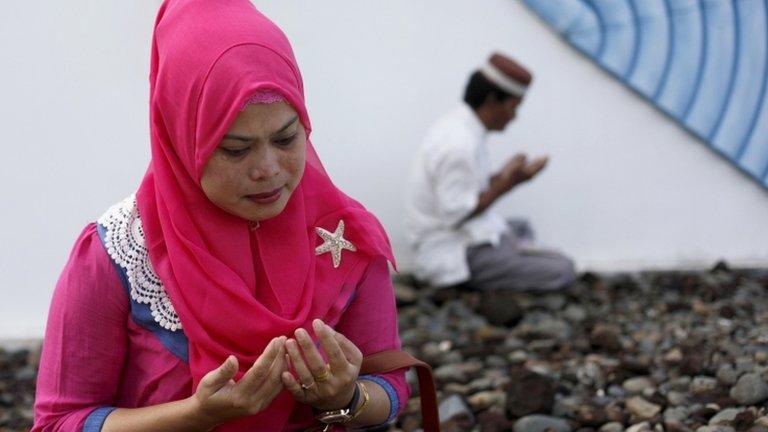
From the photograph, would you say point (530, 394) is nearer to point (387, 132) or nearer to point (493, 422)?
point (493, 422)

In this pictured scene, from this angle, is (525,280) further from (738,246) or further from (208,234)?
(208,234)

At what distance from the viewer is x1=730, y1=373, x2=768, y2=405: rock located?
386cm

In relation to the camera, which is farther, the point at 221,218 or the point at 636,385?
the point at 636,385

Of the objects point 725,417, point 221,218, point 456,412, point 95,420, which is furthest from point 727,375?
point 95,420

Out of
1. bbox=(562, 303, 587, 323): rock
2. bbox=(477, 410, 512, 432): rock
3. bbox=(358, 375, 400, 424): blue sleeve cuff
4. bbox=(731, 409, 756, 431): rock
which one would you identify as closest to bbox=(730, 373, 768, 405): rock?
bbox=(731, 409, 756, 431): rock

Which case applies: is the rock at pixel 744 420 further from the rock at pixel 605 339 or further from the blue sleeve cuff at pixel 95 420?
the blue sleeve cuff at pixel 95 420

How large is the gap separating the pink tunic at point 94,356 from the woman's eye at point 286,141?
391 mm

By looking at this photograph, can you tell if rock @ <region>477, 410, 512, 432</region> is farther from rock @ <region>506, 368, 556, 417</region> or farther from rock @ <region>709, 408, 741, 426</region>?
rock @ <region>709, 408, 741, 426</region>

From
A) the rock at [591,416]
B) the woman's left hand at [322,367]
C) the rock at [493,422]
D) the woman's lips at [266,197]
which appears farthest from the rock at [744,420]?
the woman's lips at [266,197]

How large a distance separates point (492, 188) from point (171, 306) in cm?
379

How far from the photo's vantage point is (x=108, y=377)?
2.25 meters

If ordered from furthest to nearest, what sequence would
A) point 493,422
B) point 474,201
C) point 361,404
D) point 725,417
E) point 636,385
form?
point 474,201
point 636,385
point 493,422
point 725,417
point 361,404

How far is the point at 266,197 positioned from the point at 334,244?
26 centimetres

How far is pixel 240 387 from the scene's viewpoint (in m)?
2.10
